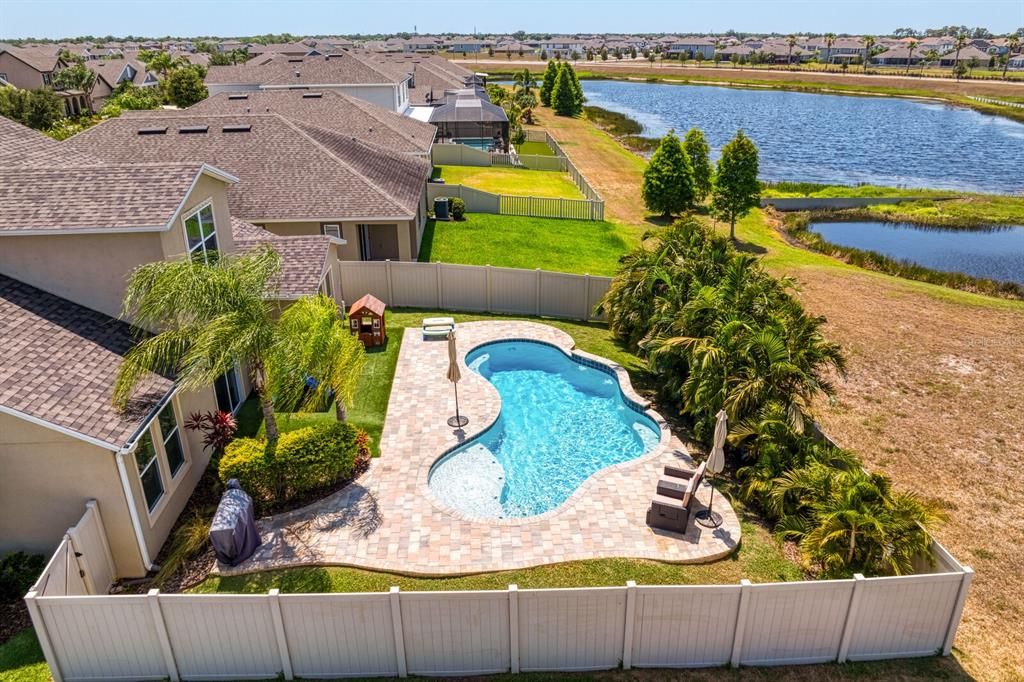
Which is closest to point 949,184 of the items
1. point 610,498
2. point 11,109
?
point 610,498

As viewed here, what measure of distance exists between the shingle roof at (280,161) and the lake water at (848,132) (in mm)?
38850

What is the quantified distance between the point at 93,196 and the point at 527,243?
20.7 meters

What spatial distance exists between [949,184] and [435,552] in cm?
5849

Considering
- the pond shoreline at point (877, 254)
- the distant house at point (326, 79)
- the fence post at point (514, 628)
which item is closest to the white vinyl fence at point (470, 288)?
the fence post at point (514, 628)

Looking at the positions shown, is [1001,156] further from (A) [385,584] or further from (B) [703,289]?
(A) [385,584]

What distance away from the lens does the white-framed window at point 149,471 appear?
38.7 feet

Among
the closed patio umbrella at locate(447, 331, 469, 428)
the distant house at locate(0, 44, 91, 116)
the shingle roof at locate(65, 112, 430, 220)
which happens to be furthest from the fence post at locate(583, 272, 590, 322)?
the distant house at locate(0, 44, 91, 116)

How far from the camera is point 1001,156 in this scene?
216 feet

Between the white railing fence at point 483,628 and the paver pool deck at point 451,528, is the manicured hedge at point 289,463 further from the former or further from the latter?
the white railing fence at point 483,628

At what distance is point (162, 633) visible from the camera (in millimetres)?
9273

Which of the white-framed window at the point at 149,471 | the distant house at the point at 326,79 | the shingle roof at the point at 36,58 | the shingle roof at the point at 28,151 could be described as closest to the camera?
the white-framed window at the point at 149,471

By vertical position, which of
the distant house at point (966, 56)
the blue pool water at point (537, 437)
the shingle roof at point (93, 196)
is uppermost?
the distant house at point (966, 56)

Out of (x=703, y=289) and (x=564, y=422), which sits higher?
(x=703, y=289)

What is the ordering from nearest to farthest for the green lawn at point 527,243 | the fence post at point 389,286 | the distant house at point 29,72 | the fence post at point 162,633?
the fence post at point 162,633 < the fence post at point 389,286 < the green lawn at point 527,243 < the distant house at point 29,72
